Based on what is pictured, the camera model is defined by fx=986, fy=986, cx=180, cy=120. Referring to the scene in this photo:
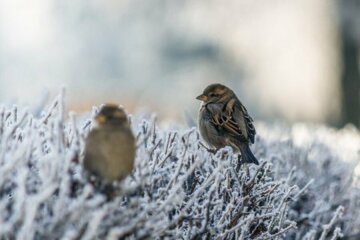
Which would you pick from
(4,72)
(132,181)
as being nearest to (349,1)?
(4,72)

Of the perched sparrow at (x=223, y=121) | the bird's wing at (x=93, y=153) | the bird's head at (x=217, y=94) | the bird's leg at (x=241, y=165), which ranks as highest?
the bird's head at (x=217, y=94)

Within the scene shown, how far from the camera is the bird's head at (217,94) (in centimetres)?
677

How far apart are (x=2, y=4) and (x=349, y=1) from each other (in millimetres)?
12336

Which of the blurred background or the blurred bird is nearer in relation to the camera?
the blurred bird

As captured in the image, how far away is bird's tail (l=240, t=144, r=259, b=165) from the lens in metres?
5.81

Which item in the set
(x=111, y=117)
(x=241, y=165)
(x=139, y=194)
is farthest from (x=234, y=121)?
(x=111, y=117)

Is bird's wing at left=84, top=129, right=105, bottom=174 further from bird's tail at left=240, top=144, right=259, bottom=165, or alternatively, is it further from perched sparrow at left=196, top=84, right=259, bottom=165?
perched sparrow at left=196, top=84, right=259, bottom=165

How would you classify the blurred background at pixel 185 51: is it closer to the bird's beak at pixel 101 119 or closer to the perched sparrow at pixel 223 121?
the perched sparrow at pixel 223 121

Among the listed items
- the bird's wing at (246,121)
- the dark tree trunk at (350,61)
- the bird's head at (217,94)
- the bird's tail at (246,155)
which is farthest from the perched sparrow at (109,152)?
the dark tree trunk at (350,61)

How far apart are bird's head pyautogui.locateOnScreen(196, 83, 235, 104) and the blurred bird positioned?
2758 mm

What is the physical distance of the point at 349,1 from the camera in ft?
72.0

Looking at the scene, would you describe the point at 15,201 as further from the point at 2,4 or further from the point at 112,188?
the point at 2,4

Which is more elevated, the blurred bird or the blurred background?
the blurred background

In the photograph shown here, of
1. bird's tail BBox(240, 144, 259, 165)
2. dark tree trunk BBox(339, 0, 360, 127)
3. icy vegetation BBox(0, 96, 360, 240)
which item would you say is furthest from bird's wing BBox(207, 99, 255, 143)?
dark tree trunk BBox(339, 0, 360, 127)
